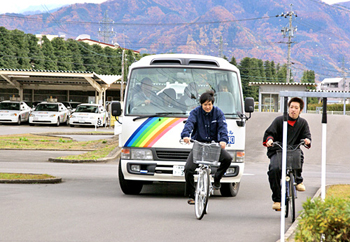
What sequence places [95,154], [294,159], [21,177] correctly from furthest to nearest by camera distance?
[95,154] < [21,177] < [294,159]

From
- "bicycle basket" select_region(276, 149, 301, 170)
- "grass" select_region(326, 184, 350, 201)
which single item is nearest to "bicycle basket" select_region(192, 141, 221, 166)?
"bicycle basket" select_region(276, 149, 301, 170)

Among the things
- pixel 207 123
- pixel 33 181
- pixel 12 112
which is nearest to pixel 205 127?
pixel 207 123

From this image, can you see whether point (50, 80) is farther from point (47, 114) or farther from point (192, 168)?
point (192, 168)

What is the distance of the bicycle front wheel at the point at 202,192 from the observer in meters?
8.49

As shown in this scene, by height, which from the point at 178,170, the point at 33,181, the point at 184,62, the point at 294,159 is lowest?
the point at 33,181

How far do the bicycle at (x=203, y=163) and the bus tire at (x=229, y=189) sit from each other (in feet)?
9.23

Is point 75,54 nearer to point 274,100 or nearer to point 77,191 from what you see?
point 274,100

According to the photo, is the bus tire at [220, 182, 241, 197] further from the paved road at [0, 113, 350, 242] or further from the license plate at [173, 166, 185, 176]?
the license plate at [173, 166, 185, 176]

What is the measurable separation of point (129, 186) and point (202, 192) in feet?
10.2

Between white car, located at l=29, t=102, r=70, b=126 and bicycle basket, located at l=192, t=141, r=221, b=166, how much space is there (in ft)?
116

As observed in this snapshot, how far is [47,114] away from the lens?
43031mm

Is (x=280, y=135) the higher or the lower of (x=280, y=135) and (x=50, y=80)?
the lower

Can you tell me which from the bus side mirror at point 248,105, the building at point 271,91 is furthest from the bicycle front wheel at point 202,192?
the building at point 271,91

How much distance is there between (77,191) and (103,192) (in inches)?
20.7
